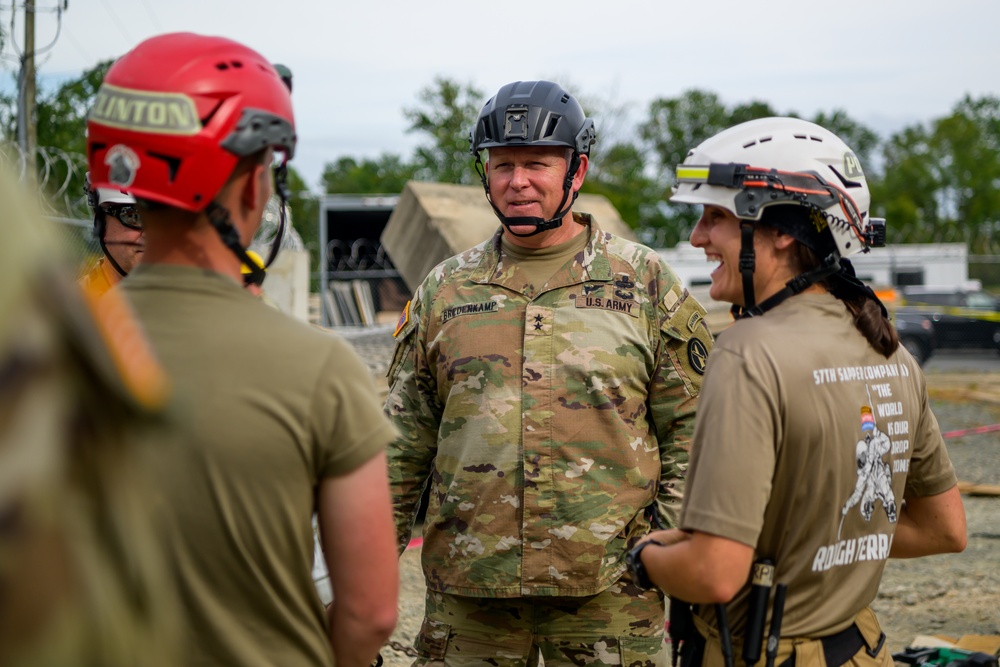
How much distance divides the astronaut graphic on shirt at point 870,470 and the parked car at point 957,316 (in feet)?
77.5

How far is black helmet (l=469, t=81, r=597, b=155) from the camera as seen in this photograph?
3.94 m

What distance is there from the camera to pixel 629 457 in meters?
3.62

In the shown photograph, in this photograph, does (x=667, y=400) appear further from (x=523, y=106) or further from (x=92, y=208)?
(x=92, y=208)

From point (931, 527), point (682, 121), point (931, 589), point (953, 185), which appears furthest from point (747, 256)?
point (682, 121)

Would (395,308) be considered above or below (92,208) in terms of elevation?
below

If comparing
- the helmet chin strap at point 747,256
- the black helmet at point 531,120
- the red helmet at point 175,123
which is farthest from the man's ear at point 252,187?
the black helmet at point 531,120

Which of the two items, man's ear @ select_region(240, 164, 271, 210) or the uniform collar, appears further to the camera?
the uniform collar

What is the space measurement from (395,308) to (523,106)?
17224 mm

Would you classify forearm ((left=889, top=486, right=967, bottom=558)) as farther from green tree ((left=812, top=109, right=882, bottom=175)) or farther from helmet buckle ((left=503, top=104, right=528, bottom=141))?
green tree ((left=812, top=109, right=882, bottom=175))

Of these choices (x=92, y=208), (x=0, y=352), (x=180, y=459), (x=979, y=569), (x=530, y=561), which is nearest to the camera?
(x=0, y=352)

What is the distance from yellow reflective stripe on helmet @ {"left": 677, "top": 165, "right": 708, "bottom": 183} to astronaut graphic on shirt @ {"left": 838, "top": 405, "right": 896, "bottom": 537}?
2.44ft

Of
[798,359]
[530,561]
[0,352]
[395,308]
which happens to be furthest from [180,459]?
[395,308]

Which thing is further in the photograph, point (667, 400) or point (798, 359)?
point (667, 400)

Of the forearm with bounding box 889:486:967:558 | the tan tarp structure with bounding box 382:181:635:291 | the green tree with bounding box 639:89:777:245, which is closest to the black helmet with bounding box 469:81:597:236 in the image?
the forearm with bounding box 889:486:967:558
